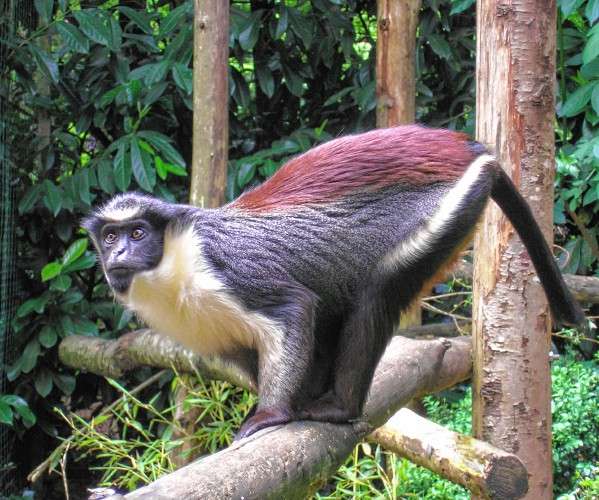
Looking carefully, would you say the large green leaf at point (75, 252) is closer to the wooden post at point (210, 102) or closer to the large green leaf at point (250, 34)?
the wooden post at point (210, 102)

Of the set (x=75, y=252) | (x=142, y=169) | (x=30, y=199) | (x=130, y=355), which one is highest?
(x=142, y=169)

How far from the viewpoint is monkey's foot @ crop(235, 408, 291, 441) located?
2.67 metres

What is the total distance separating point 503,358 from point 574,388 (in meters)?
1.22

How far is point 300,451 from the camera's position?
8.11 feet

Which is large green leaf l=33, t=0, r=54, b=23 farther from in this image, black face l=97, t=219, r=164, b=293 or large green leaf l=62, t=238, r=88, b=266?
black face l=97, t=219, r=164, b=293

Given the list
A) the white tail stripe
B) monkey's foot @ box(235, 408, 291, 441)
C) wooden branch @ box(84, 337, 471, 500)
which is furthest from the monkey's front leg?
the white tail stripe

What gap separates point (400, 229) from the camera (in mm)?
2939

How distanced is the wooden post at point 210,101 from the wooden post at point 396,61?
3.02 ft

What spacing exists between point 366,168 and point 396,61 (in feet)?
6.27

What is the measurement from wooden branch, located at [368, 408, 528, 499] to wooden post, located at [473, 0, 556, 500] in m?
0.57

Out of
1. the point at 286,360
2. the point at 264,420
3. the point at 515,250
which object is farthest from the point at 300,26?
the point at 264,420

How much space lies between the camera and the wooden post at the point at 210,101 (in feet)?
14.3

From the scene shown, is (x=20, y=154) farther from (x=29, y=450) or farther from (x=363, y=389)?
(x=363, y=389)

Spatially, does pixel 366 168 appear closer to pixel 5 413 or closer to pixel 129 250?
pixel 129 250
